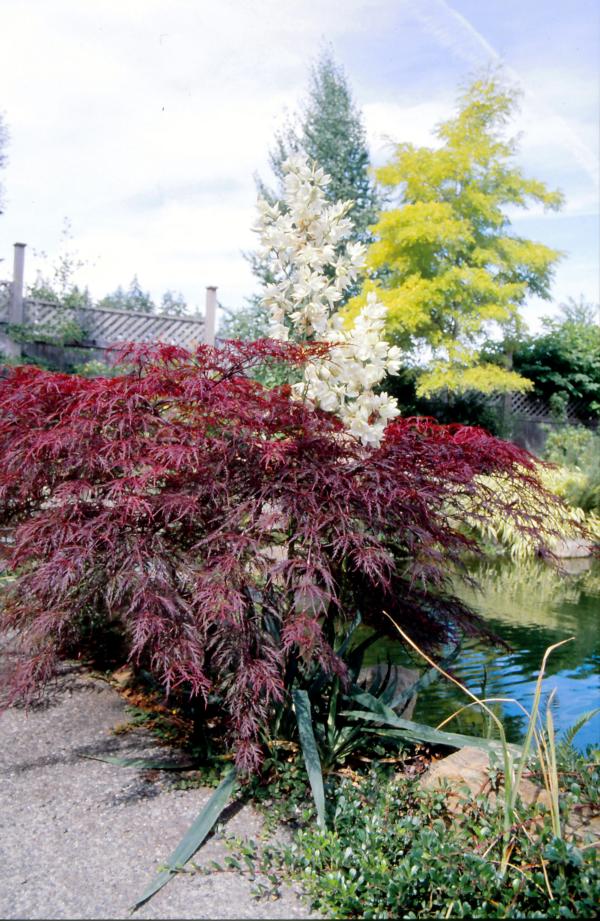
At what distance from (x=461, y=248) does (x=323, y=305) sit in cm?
1218

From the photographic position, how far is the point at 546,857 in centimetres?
208

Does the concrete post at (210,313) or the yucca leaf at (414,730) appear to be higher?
the concrete post at (210,313)

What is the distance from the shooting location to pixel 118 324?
14.4m

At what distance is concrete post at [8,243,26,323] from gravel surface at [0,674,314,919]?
11264 mm

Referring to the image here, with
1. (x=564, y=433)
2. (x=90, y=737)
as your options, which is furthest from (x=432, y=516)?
(x=564, y=433)

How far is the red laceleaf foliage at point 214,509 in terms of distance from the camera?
8.34 feet

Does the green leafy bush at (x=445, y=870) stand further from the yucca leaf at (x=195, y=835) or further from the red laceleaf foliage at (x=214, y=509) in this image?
the red laceleaf foliage at (x=214, y=509)

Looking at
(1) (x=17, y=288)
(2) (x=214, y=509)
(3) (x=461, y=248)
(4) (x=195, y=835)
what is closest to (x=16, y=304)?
(1) (x=17, y=288)

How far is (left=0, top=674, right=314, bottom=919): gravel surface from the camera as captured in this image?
2.08 meters

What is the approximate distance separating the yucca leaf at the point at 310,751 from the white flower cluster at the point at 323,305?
1.00m

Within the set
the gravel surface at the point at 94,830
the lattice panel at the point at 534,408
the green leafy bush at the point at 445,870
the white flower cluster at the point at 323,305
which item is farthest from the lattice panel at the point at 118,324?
the green leafy bush at the point at 445,870

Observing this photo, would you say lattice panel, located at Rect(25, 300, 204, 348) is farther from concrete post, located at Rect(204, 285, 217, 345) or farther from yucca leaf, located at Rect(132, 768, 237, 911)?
yucca leaf, located at Rect(132, 768, 237, 911)

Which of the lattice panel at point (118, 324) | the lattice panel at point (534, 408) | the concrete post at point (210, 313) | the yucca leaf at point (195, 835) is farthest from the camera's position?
the lattice panel at point (534, 408)

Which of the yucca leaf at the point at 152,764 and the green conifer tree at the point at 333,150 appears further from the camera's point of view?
the green conifer tree at the point at 333,150
